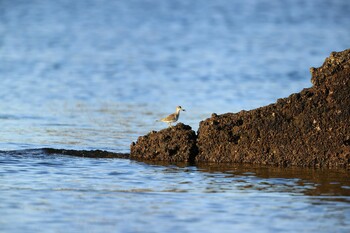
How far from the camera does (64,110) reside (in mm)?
19516

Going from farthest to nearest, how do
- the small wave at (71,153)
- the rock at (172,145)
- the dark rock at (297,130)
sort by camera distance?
1. the small wave at (71,153)
2. the rock at (172,145)
3. the dark rock at (297,130)

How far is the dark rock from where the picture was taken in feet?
35.9

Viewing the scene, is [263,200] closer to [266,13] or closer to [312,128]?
[312,128]

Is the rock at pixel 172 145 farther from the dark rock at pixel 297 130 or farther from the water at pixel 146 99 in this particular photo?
the water at pixel 146 99

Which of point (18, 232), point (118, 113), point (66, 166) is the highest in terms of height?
point (118, 113)

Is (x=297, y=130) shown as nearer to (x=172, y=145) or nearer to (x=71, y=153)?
(x=172, y=145)

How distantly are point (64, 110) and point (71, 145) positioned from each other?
17.9 feet

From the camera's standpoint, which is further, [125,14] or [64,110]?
[125,14]

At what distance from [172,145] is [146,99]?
10.3 metres

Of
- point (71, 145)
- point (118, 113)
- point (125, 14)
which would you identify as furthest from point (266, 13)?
point (71, 145)

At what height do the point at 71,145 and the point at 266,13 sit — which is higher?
the point at 266,13

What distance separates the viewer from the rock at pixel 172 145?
11586mm

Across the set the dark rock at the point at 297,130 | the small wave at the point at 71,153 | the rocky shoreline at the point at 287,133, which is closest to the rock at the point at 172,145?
the rocky shoreline at the point at 287,133

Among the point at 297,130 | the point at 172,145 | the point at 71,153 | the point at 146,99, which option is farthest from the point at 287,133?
the point at 146,99
